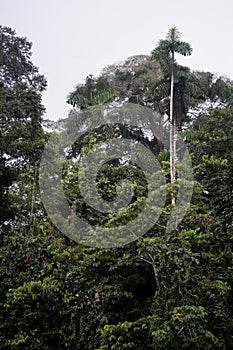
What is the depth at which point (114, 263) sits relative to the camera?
22.0 feet

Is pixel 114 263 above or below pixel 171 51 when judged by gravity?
below

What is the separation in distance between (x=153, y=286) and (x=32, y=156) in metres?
5.44

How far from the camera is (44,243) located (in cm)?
897

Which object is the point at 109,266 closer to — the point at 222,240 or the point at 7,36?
the point at 222,240

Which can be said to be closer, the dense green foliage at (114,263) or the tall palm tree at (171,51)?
the dense green foliage at (114,263)

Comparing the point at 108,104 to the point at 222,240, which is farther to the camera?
the point at 108,104

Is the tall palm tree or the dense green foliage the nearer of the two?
the dense green foliage

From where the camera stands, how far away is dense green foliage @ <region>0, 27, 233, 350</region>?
6.08 metres

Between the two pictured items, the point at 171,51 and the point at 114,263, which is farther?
the point at 171,51

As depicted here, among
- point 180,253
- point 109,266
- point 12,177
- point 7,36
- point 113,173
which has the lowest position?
point 180,253

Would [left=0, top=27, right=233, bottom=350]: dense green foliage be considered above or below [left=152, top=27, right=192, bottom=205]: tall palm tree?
below

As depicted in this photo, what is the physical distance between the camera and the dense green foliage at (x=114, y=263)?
6.08m

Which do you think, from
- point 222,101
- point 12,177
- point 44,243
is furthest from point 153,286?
point 222,101

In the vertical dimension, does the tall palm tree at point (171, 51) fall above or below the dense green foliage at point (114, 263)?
above
